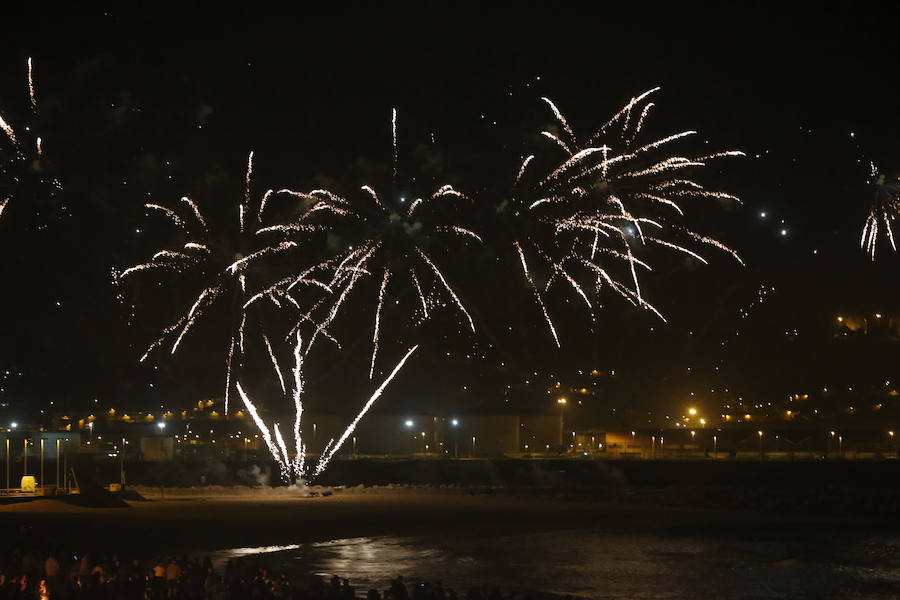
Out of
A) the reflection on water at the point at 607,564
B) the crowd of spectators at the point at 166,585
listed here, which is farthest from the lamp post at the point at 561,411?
the crowd of spectators at the point at 166,585

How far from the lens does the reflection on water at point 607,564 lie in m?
22.0

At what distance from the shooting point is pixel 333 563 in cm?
2530

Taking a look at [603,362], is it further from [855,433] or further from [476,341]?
[855,433]

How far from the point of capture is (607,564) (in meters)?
25.3

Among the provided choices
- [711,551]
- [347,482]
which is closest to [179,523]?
[711,551]

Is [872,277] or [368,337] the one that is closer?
[368,337]

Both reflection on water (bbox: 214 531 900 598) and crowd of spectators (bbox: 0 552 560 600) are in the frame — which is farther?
reflection on water (bbox: 214 531 900 598)

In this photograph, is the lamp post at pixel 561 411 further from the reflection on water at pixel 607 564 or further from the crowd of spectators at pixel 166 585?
the crowd of spectators at pixel 166 585

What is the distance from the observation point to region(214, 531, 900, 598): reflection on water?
72.1 feet

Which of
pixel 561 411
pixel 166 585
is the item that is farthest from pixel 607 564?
pixel 561 411

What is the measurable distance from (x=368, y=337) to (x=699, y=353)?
2686 centimetres

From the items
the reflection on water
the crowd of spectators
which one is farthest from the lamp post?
the crowd of spectators

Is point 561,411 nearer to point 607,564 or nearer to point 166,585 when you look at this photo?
point 607,564

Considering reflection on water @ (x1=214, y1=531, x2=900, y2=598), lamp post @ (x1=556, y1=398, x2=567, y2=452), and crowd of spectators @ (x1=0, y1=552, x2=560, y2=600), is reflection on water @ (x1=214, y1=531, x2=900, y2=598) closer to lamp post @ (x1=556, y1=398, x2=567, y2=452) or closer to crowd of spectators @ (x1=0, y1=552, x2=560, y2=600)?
crowd of spectators @ (x1=0, y1=552, x2=560, y2=600)
